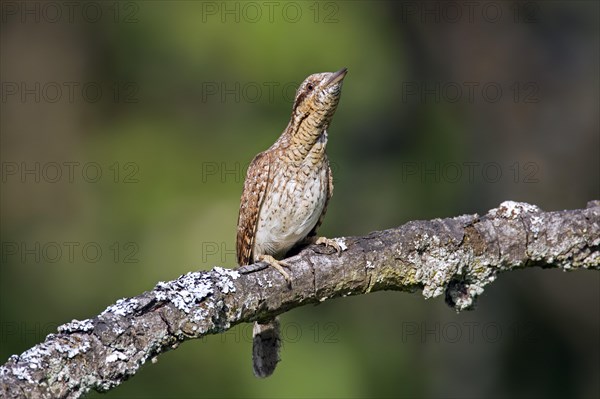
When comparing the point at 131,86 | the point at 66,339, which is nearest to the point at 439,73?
the point at 131,86

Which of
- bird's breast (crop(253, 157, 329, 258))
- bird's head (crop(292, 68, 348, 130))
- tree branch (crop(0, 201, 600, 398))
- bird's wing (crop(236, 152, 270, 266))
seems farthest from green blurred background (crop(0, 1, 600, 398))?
tree branch (crop(0, 201, 600, 398))

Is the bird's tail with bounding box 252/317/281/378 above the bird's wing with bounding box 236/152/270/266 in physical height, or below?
below

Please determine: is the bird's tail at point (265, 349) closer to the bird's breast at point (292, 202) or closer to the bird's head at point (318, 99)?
the bird's breast at point (292, 202)

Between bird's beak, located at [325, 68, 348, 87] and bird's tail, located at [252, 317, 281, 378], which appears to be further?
bird's tail, located at [252, 317, 281, 378]

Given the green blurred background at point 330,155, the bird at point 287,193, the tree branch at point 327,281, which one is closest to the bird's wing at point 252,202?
the bird at point 287,193

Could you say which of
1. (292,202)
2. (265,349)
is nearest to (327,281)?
(292,202)

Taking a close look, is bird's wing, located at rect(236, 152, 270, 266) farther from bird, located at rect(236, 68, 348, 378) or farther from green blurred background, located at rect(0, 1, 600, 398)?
green blurred background, located at rect(0, 1, 600, 398)

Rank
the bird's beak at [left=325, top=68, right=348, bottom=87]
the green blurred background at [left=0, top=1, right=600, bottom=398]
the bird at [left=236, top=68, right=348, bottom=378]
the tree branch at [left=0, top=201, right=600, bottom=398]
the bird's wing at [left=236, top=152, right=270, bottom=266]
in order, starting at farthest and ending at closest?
1. the green blurred background at [left=0, top=1, right=600, bottom=398]
2. the bird's wing at [left=236, top=152, right=270, bottom=266]
3. the bird at [left=236, top=68, right=348, bottom=378]
4. the bird's beak at [left=325, top=68, right=348, bottom=87]
5. the tree branch at [left=0, top=201, right=600, bottom=398]
